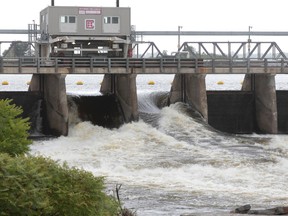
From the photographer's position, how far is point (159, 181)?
36.8m

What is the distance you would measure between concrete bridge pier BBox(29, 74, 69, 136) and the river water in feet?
2.92

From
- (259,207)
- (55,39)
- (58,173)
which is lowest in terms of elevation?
(259,207)

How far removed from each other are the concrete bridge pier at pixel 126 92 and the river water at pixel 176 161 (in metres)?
0.93

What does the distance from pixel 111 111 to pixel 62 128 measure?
4.49 metres

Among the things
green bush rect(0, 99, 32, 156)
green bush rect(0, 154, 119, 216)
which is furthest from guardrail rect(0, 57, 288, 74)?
green bush rect(0, 154, 119, 216)

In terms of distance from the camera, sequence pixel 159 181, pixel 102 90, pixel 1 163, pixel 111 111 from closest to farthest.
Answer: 1. pixel 1 163
2. pixel 159 181
3. pixel 111 111
4. pixel 102 90

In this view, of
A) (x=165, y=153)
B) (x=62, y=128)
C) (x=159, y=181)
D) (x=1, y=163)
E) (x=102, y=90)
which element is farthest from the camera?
(x=102, y=90)

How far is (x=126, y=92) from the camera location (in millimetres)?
53500

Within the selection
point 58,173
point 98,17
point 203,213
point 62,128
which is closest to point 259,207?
point 203,213

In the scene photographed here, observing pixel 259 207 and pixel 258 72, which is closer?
pixel 259 207

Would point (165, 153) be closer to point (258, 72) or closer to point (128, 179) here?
point (128, 179)

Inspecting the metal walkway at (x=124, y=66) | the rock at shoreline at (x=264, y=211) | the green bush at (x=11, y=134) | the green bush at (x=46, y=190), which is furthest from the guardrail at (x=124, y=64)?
the green bush at (x=46, y=190)

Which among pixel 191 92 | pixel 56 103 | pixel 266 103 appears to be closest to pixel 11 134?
pixel 56 103

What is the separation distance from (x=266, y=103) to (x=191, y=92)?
16.9ft
